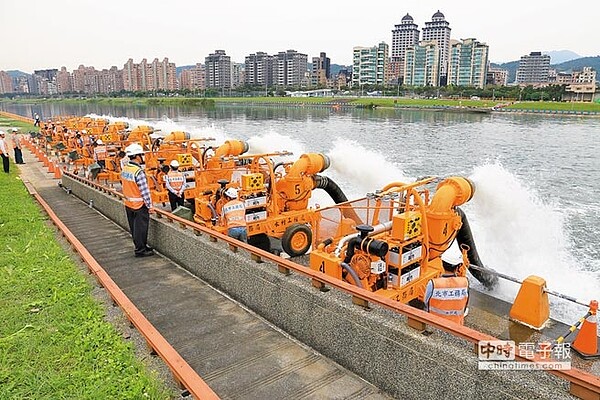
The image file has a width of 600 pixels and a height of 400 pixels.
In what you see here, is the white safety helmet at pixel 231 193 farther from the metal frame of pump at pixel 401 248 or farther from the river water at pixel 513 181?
the river water at pixel 513 181

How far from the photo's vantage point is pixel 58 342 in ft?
15.4

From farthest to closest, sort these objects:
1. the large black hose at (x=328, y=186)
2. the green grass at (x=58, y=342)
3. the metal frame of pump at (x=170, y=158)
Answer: the metal frame of pump at (x=170, y=158) < the large black hose at (x=328, y=186) < the green grass at (x=58, y=342)

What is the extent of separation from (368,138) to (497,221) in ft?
107

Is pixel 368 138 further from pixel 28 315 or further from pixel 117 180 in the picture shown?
pixel 28 315

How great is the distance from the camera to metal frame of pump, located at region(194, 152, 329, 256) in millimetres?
10500

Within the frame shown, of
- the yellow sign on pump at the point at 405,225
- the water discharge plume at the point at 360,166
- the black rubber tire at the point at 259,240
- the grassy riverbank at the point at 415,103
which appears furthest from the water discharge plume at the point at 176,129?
the grassy riverbank at the point at 415,103

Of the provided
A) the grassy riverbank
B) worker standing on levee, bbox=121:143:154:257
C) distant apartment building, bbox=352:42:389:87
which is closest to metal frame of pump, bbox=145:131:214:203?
worker standing on levee, bbox=121:143:154:257

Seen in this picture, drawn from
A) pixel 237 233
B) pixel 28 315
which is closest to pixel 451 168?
pixel 237 233

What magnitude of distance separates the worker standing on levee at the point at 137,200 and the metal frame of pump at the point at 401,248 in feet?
10.8

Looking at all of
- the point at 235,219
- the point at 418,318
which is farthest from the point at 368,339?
the point at 235,219

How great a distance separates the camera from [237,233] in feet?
31.5

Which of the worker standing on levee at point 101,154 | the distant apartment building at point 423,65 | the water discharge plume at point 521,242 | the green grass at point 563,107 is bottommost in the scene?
the water discharge plume at point 521,242

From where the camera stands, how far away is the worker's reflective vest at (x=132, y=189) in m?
7.88

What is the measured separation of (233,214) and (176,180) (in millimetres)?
4246
